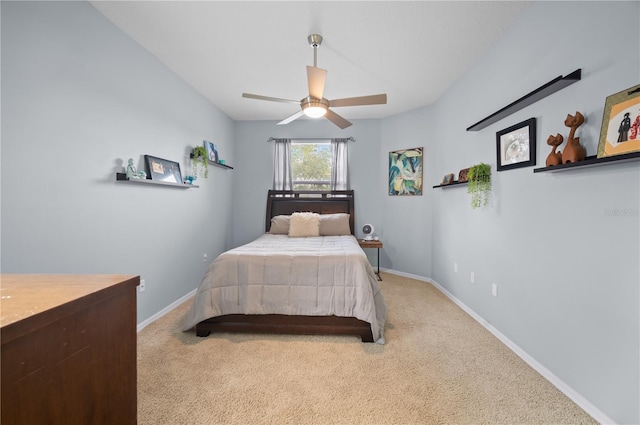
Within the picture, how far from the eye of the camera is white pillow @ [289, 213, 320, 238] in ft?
13.2

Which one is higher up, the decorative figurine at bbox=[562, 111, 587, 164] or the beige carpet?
the decorative figurine at bbox=[562, 111, 587, 164]

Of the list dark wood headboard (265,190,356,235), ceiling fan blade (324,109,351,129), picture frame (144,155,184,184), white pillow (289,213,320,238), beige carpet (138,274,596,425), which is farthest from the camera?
dark wood headboard (265,190,356,235)

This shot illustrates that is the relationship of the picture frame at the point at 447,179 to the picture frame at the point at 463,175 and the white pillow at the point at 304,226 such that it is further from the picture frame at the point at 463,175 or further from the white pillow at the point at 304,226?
the white pillow at the point at 304,226

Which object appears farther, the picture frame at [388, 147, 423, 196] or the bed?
the picture frame at [388, 147, 423, 196]

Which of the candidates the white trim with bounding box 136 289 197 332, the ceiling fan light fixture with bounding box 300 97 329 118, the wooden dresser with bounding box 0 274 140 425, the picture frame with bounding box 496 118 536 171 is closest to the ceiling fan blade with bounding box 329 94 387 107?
the ceiling fan light fixture with bounding box 300 97 329 118

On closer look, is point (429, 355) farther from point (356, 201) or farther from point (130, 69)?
point (130, 69)

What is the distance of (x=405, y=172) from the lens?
4398 mm

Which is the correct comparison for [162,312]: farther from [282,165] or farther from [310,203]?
[282,165]

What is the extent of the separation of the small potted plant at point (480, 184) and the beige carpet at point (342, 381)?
124cm

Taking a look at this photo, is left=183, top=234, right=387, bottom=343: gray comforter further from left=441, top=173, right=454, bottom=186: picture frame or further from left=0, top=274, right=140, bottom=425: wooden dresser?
left=441, top=173, right=454, bottom=186: picture frame

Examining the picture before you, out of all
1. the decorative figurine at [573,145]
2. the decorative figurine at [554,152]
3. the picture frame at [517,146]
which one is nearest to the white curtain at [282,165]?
the picture frame at [517,146]

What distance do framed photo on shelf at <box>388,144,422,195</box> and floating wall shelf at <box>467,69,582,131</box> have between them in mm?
1644

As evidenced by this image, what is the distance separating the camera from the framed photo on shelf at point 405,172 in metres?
4.26

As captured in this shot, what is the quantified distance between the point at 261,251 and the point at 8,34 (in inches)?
85.7
